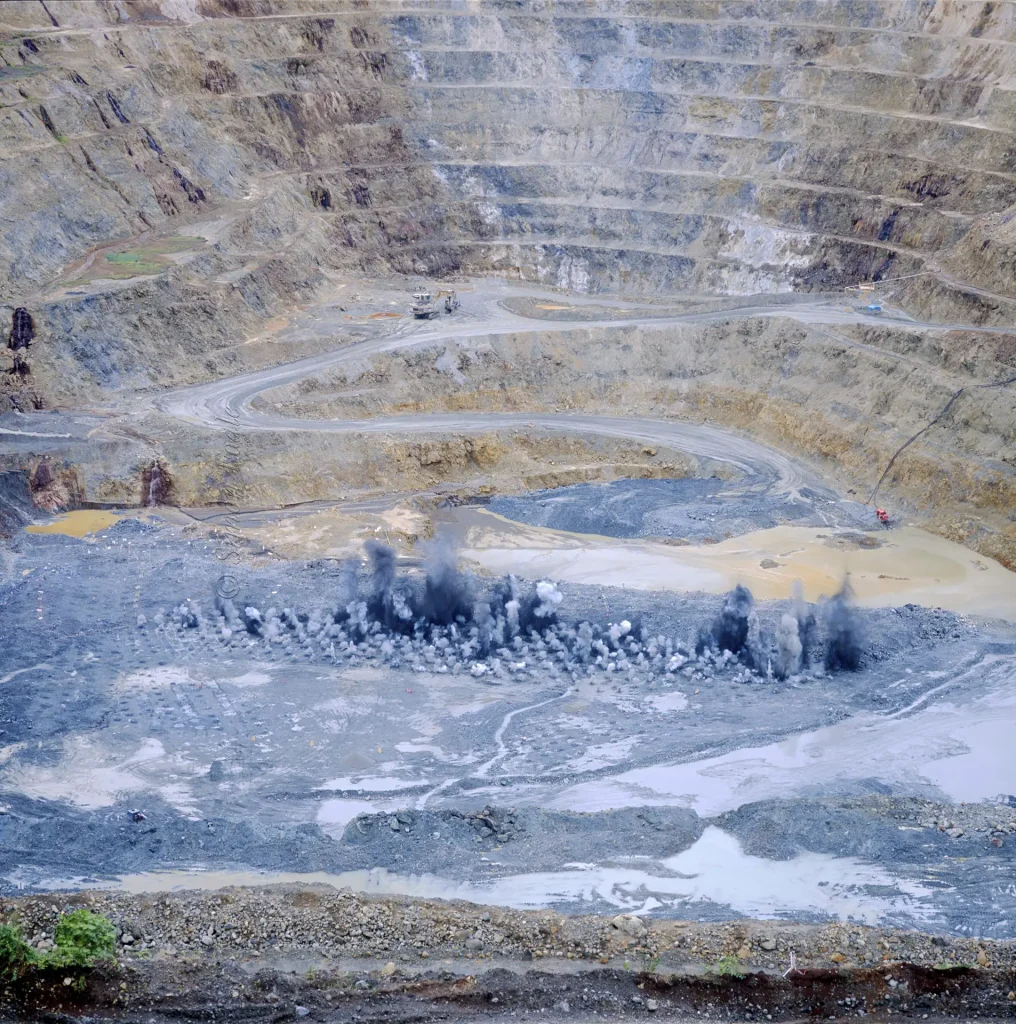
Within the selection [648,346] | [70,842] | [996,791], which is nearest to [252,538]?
[70,842]

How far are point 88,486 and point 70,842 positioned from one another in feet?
58.5

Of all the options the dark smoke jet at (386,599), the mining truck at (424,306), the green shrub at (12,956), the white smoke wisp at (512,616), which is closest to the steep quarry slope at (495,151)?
the mining truck at (424,306)

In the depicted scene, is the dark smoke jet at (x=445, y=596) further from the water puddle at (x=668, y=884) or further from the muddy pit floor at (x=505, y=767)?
the water puddle at (x=668, y=884)

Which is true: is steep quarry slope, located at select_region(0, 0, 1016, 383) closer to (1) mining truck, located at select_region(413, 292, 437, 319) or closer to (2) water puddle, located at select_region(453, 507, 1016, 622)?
(1) mining truck, located at select_region(413, 292, 437, 319)

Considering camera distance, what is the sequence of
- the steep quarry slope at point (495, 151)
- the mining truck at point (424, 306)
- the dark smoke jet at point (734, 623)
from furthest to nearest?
the mining truck at point (424, 306)
the steep quarry slope at point (495, 151)
the dark smoke jet at point (734, 623)

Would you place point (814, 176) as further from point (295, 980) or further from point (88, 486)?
point (295, 980)

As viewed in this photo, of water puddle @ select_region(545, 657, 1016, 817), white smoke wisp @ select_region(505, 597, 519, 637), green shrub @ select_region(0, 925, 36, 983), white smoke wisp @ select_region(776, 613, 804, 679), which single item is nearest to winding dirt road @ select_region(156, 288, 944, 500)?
white smoke wisp @ select_region(776, 613, 804, 679)

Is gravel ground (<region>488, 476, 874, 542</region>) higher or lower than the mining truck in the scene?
lower

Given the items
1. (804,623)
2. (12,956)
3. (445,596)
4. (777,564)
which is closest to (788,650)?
(804,623)

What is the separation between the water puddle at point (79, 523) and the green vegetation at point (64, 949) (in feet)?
65.2

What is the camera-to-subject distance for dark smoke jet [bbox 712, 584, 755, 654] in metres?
31.0

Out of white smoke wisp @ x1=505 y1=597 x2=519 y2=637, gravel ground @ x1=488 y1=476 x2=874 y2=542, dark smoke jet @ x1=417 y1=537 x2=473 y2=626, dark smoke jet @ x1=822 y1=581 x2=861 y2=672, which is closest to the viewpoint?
dark smoke jet @ x1=822 y1=581 x2=861 y2=672

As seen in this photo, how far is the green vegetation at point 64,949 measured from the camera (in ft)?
59.5

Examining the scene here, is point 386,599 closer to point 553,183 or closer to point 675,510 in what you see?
point 675,510
